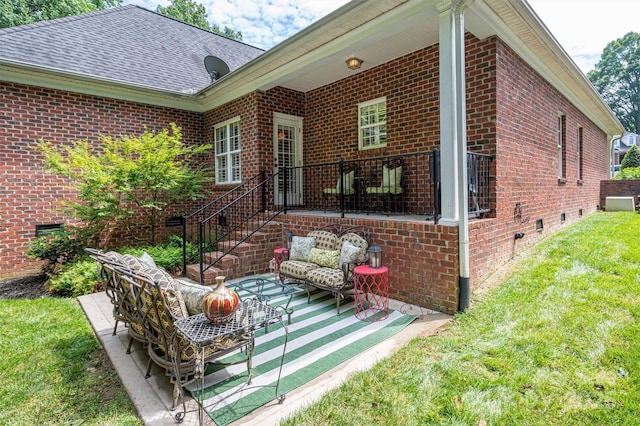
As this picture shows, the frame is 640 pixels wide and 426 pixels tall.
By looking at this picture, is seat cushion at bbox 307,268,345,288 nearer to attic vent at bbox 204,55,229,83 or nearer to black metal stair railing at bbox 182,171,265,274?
black metal stair railing at bbox 182,171,265,274

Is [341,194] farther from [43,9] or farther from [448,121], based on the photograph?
[43,9]

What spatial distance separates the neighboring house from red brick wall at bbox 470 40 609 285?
35mm

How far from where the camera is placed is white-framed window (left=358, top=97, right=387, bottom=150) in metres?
6.34

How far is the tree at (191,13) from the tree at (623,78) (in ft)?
130

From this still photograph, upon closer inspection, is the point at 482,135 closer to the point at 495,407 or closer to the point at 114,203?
the point at 495,407

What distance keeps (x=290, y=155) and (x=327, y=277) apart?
4.32m

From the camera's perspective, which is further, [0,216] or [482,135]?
[0,216]

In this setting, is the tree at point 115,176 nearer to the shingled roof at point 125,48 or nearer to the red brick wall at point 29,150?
the red brick wall at point 29,150

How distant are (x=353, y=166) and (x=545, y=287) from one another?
3944 mm

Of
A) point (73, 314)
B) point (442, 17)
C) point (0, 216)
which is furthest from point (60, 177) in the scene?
point (442, 17)

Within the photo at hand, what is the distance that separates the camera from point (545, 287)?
13.1ft

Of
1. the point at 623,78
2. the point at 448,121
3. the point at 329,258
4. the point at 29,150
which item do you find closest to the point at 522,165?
the point at 448,121

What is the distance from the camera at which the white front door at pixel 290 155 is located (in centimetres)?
737

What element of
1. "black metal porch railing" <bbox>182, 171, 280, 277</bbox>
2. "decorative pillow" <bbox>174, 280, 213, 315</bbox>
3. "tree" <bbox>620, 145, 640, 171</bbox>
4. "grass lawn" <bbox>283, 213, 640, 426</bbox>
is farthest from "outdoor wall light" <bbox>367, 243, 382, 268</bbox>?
"tree" <bbox>620, 145, 640, 171</bbox>
